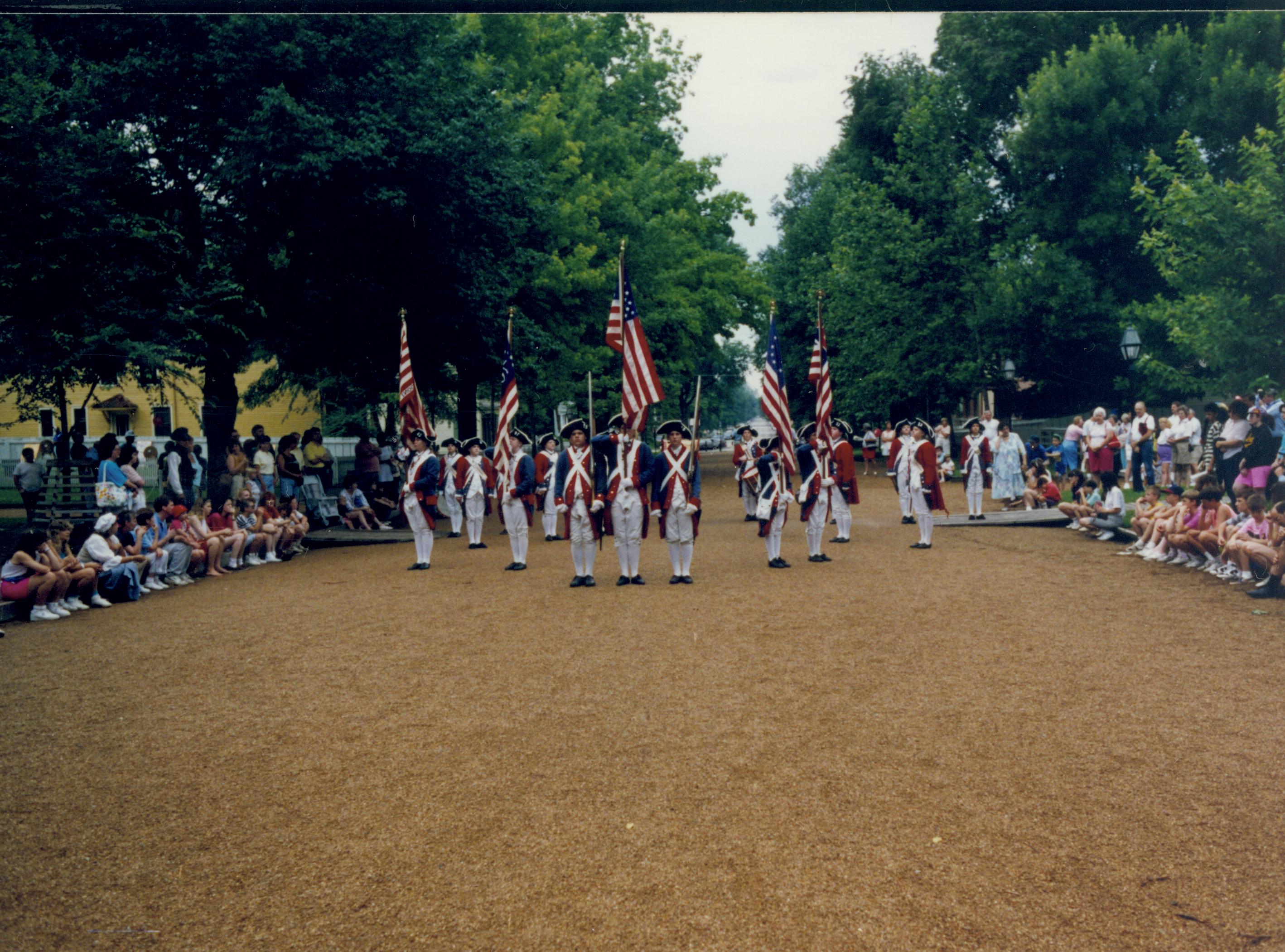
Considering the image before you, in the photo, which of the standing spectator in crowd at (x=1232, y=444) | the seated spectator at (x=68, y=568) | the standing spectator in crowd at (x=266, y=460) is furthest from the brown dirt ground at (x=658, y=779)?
the standing spectator in crowd at (x=266, y=460)

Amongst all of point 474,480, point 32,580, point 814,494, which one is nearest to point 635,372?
point 814,494

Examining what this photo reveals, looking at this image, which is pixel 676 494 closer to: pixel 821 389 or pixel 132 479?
pixel 821 389

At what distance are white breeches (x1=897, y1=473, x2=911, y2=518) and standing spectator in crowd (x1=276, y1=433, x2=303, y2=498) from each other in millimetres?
11497

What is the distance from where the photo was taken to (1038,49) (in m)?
38.3

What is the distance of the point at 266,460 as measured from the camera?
21.4 meters

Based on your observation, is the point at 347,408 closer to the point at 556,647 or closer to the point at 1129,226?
the point at 1129,226

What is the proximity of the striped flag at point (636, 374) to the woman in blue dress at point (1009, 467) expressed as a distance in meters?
13.8

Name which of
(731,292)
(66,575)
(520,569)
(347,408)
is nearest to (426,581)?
(520,569)

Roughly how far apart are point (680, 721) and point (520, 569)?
870 cm

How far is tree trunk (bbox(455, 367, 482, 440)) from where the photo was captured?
26.1m

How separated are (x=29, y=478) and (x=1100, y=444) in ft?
68.5

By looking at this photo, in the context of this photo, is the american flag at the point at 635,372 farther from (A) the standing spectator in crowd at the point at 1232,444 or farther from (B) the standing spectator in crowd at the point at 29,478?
(B) the standing spectator in crowd at the point at 29,478

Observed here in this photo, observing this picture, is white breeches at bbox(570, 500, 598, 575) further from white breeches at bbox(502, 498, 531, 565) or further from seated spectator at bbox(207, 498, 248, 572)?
seated spectator at bbox(207, 498, 248, 572)

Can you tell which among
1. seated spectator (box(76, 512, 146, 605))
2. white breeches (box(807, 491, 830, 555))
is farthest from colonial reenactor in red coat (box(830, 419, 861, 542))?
seated spectator (box(76, 512, 146, 605))
